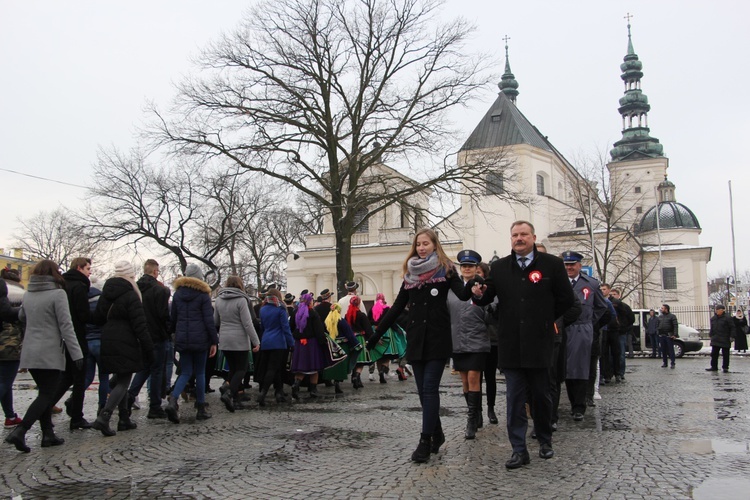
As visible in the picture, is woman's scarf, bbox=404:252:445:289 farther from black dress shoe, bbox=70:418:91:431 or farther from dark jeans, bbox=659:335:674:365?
dark jeans, bbox=659:335:674:365

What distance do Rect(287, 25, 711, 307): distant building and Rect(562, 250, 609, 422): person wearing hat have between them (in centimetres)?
3120

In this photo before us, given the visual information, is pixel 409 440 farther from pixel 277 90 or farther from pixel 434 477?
pixel 277 90

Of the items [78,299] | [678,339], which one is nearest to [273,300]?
[78,299]

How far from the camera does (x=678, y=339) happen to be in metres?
26.9

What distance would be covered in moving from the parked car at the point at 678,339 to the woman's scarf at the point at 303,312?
19.4 metres

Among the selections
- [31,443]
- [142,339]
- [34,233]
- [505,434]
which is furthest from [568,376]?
[34,233]

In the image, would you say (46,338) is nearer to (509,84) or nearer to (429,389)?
(429,389)

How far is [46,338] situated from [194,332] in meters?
2.24

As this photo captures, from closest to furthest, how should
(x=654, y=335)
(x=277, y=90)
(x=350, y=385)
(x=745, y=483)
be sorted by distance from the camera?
(x=745, y=483) → (x=350, y=385) → (x=654, y=335) → (x=277, y=90)

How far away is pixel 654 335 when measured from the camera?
25.4m

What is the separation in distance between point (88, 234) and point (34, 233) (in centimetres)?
2791

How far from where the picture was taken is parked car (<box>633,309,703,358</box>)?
1067 inches

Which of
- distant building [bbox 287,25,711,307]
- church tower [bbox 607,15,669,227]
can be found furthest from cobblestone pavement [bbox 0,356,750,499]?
church tower [bbox 607,15,669,227]

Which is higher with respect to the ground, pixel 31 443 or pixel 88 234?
pixel 88 234
